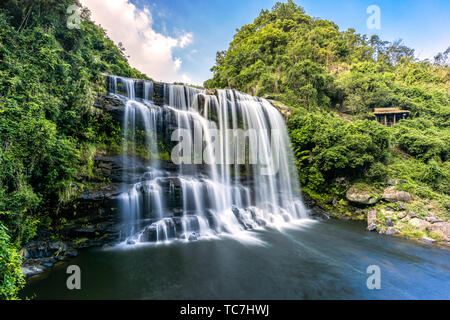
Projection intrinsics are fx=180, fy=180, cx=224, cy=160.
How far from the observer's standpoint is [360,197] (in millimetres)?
11203

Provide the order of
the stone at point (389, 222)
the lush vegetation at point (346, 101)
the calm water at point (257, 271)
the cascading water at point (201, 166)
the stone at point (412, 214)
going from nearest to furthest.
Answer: the calm water at point (257, 271), the cascading water at point (201, 166), the stone at point (412, 214), the stone at point (389, 222), the lush vegetation at point (346, 101)

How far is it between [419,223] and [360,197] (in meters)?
2.67

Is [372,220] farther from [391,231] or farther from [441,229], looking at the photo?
[441,229]

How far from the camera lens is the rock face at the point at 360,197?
11.0 m

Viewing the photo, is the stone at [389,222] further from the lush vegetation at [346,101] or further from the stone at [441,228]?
the lush vegetation at [346,101]

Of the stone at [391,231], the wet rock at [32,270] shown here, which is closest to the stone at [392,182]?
the stone at [391,231]

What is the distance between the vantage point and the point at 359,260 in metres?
6.93

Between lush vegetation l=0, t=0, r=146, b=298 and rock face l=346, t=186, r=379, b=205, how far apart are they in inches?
570

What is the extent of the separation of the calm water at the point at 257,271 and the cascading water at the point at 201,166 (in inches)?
47.7

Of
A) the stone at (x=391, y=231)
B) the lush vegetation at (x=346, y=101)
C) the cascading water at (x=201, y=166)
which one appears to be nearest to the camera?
the cascading water at (x=201, y=166)

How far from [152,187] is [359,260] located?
891cm

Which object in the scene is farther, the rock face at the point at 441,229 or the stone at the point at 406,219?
the stone at the point at 406,219

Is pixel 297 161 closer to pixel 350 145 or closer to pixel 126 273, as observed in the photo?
pixel 350 145
